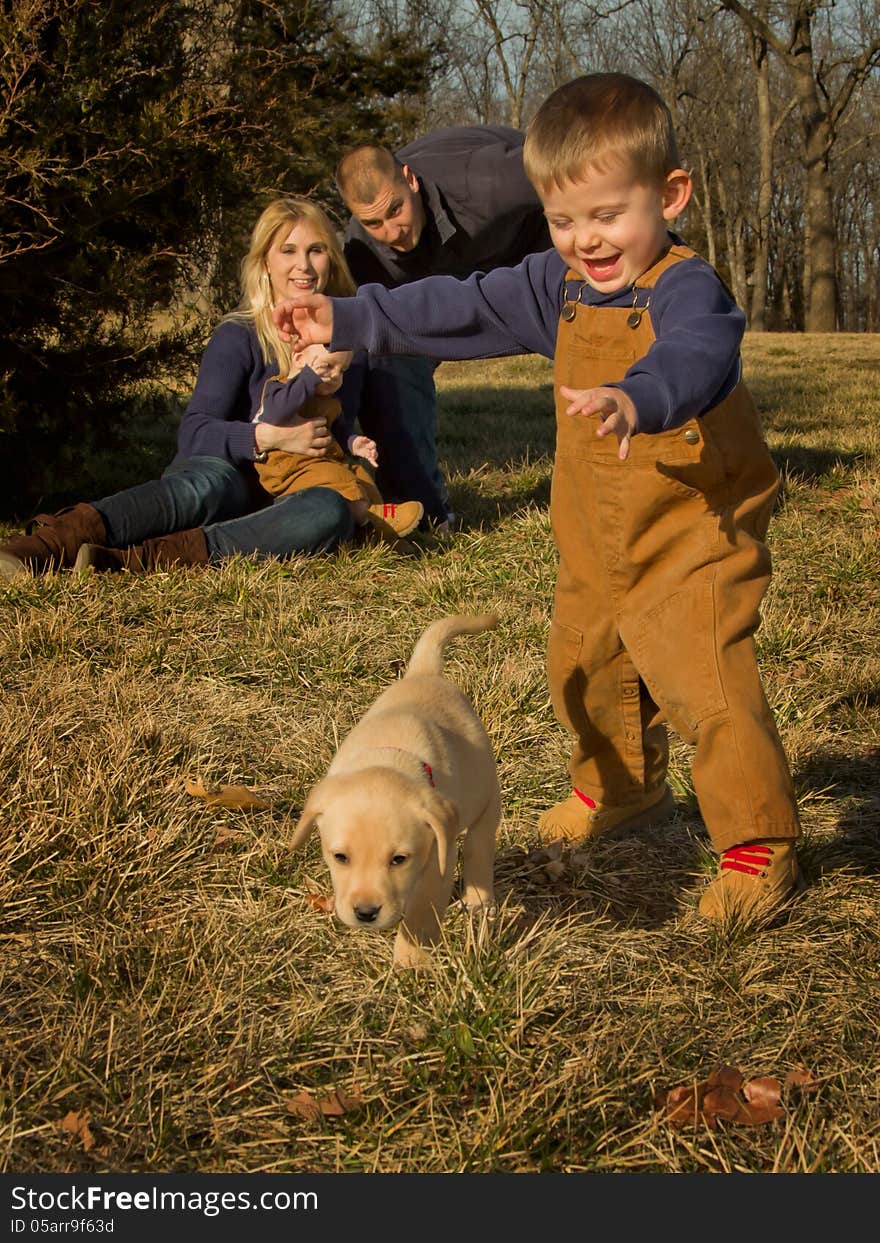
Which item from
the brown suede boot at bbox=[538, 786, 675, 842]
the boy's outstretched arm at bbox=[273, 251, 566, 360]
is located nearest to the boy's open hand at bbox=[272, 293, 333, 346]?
the boy's outstretched arm at bbox=[273, 251, 566, 360]

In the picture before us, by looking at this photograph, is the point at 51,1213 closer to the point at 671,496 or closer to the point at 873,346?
the point at 671,496

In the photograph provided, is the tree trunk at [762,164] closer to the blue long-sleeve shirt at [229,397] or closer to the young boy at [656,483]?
the blue long-sleeve shirt at [229,397]

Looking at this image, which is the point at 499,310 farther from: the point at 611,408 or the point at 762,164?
the point at 762,164

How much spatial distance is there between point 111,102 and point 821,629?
4190mm

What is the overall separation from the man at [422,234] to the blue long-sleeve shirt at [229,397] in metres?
0.50

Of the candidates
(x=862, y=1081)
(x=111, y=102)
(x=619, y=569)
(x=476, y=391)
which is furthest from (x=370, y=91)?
(x=862, y=1081)

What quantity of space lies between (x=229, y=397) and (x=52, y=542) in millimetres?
1215

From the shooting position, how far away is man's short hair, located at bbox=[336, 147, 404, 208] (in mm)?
5285

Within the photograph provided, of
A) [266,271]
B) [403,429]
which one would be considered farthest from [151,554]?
[403,429]

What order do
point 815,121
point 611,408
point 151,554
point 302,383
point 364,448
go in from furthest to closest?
point 815,121, point 364,448, point 302,383, point 151,554, point 611,408

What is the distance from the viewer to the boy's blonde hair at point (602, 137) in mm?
2582

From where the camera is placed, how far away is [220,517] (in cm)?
559

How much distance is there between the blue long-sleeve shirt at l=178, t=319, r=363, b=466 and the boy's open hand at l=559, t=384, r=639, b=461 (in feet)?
11.9

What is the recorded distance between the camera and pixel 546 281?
302 cm
